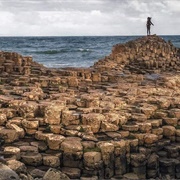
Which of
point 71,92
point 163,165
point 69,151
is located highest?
point 71,92

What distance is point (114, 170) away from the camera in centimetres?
713

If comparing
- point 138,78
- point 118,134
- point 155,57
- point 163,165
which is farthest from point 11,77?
point 155,57

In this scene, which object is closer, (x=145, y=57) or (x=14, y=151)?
(x=14, y=151)

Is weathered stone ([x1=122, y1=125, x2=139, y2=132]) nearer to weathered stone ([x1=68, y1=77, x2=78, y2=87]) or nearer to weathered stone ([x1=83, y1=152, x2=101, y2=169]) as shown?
weathered stone ([x1=83, y1=152, x2=101, y2=169])

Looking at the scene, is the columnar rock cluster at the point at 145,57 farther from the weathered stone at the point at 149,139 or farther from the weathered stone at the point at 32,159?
the weathered stone at the point at 32,159

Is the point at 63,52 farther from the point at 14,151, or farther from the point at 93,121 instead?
the point at 14,151

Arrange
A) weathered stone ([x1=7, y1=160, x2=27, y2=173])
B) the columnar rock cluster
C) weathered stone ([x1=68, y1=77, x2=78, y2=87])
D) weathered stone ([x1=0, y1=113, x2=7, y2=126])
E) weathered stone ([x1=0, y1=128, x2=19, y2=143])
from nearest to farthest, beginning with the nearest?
weathered stone ([x1=7, y1=160, x2=27, y2=173])
weathered stone ([x1=0, y1=128, x2=19, y2=143])
weathered stone ([x1=0, y1=113, x2=7, y2=126])
weathered stone ([x1=68, y1=77, x2=78, y2=87])
the columnar rock cluster

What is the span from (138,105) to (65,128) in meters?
2.30

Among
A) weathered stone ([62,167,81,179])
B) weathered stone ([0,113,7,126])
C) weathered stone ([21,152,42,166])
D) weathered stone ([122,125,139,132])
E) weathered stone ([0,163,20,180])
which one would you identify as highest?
weathered stone ([0,113,7,126])

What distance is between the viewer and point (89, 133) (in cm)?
743

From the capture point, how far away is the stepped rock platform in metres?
6.72

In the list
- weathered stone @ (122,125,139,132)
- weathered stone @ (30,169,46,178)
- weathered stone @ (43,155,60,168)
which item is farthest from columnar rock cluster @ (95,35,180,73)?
weathered stone @ (30,169,46,178)

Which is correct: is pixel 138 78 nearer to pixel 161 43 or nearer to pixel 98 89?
pixel 98 89

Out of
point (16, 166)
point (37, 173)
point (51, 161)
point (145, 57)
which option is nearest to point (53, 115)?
point (51, 161)
